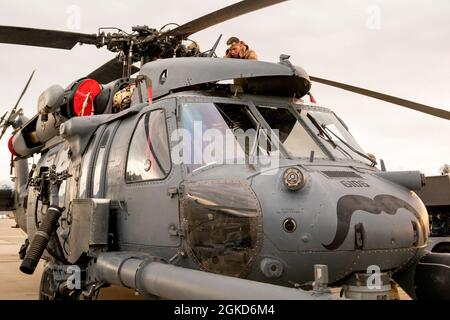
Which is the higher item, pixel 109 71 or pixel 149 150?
pixel 109 71

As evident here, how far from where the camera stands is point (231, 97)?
230 inches

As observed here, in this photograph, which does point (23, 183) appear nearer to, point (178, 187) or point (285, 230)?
point (178, 187)

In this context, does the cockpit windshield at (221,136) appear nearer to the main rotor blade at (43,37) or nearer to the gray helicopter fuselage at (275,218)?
the gray helicopter fuselage at (275,218)

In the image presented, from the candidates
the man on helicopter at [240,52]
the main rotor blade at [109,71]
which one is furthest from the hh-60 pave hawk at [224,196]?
the main rotor blade at [109,71]

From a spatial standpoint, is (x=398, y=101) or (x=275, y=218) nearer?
(x=275, y=218)

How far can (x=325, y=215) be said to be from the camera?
4.41 metres

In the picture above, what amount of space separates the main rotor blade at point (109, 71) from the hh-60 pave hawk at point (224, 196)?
1.56 meters

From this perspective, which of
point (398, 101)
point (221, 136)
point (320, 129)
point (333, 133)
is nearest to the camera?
point (221, 136)

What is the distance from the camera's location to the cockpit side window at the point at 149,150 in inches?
213

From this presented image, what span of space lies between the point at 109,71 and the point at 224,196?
18.2 ft

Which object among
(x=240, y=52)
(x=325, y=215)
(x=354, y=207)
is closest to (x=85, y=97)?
(x=240, y=52)

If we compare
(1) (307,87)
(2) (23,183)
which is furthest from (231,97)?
(2) (23,183)

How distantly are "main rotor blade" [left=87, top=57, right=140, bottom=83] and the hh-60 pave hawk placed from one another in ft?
5.13

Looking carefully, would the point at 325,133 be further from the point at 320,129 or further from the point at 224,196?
the point at 224,196
